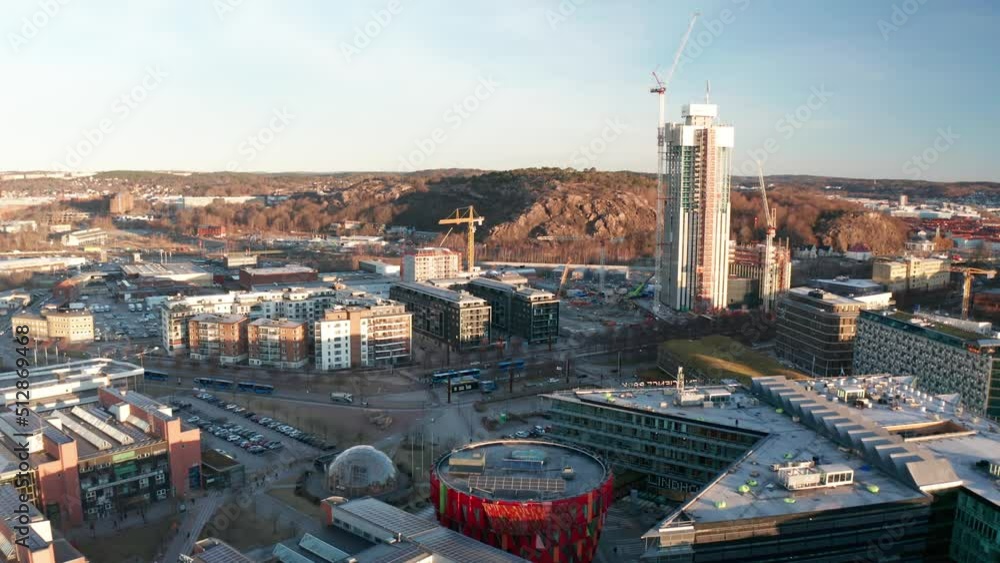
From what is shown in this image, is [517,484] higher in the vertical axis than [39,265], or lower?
lower

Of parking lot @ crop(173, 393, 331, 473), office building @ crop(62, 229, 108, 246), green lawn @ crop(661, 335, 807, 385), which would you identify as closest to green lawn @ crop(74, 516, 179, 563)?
parking lot @ crop(173, 393, 331, 473)

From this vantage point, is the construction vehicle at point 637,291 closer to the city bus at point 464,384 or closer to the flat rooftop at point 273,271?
the flat rooftop at point 273,271

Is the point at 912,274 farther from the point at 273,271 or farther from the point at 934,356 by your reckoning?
the point at 273,271

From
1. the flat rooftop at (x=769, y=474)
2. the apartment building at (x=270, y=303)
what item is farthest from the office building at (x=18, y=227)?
the flat rooftop at (x=769, y=474)

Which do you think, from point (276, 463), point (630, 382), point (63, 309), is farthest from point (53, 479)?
point (63, 309)

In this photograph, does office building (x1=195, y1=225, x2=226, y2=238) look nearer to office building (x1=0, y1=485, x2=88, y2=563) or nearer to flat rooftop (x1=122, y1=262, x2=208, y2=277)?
flat rooftop (x1=122, y1=262, x2=208, y2=277)

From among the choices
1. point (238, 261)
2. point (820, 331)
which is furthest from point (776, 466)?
point (238, 261)

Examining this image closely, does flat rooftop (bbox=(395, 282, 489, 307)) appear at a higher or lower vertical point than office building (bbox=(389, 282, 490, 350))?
higher

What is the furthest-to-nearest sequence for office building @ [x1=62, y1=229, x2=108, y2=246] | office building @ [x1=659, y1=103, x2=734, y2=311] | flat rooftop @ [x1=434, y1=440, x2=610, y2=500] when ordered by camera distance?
office building @ [x1=62, y1=229, x2=108, y2=246]
office building @ [x1=659, y1=103, x2=734, y2=311]
flat rooftop @ [x1=434, y1=440, x2=610, y2=500]
